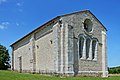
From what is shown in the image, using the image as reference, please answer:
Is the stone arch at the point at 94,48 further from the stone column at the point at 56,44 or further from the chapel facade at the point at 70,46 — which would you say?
the stone column at the point at 56,44

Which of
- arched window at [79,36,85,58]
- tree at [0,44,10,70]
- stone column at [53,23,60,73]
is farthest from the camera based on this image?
tree at [0,44,10,70]

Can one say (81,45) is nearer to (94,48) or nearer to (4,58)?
(94,48)

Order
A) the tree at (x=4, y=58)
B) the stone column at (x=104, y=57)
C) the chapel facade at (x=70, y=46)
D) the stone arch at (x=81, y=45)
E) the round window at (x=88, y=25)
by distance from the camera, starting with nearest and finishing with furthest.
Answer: the chapel facade at (x=70, y=46)
the stone arch at (x=81, y=45)
the round window at (x=88, y=25)
the stone column at (x=104, y=57)
the tree at (x=4, y=58)

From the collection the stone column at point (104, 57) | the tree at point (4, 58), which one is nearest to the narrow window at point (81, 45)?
the stone column at point (104, 57)

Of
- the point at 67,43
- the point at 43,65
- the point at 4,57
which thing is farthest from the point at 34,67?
the point at 4,57

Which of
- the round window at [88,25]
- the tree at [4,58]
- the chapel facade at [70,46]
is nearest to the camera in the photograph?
the chapel facade at [70,46]

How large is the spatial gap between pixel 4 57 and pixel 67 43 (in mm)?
35544

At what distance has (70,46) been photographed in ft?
105

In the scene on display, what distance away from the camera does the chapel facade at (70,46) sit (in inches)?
1252

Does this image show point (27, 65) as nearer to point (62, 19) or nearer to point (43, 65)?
point (43, 65)

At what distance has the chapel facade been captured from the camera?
3180cm

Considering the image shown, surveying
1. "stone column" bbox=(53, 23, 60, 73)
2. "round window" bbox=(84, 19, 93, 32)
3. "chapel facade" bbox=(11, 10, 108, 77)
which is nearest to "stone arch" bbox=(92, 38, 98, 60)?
"chapel facade" bbox=(11, 10, 108, 77)

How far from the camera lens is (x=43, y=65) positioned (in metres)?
36.0

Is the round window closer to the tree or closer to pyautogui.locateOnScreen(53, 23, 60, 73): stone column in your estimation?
pyautogui.locateOnScreen(53, 23, 60, 73): stone column
